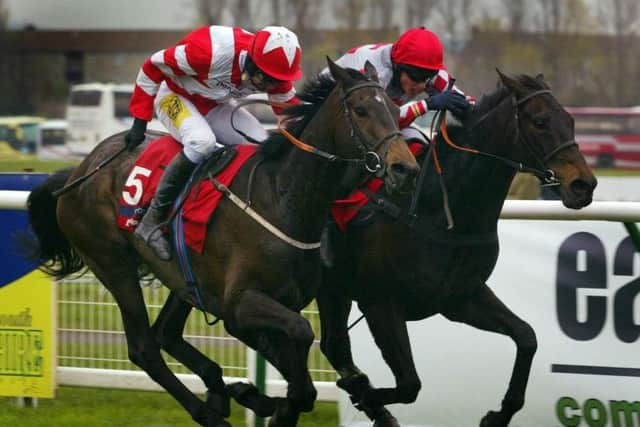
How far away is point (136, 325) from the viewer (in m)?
5.19

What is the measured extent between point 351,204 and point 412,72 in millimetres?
552

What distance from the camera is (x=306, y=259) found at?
4379 millimetres

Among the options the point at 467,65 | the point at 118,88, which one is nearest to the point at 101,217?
the point at 118,88

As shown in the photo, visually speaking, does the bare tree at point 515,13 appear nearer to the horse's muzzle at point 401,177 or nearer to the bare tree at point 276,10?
the bare tree at point 276,10

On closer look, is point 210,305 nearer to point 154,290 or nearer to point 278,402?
point 278,402

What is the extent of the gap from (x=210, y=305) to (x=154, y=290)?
1.17 m

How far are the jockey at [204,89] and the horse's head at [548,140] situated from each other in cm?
82

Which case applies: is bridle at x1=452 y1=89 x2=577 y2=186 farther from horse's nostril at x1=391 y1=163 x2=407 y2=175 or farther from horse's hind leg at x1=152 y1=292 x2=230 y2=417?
horse's hind leg at x1=152 y1=292 x2=230 y2=417

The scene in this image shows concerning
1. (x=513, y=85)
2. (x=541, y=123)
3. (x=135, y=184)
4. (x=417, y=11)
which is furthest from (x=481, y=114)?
(x=417, y=11)

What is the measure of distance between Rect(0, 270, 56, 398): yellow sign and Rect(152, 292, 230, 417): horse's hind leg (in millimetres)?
600

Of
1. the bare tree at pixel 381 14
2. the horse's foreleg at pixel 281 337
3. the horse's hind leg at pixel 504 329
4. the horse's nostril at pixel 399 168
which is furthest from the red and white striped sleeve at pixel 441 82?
the bare tree at pixel 381 14

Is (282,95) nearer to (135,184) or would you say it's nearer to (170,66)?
(170,66)

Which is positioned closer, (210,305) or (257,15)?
(210,305)

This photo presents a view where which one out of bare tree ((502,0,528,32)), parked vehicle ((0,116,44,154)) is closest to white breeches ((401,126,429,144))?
parked vehicle ((0,116,44,154))
